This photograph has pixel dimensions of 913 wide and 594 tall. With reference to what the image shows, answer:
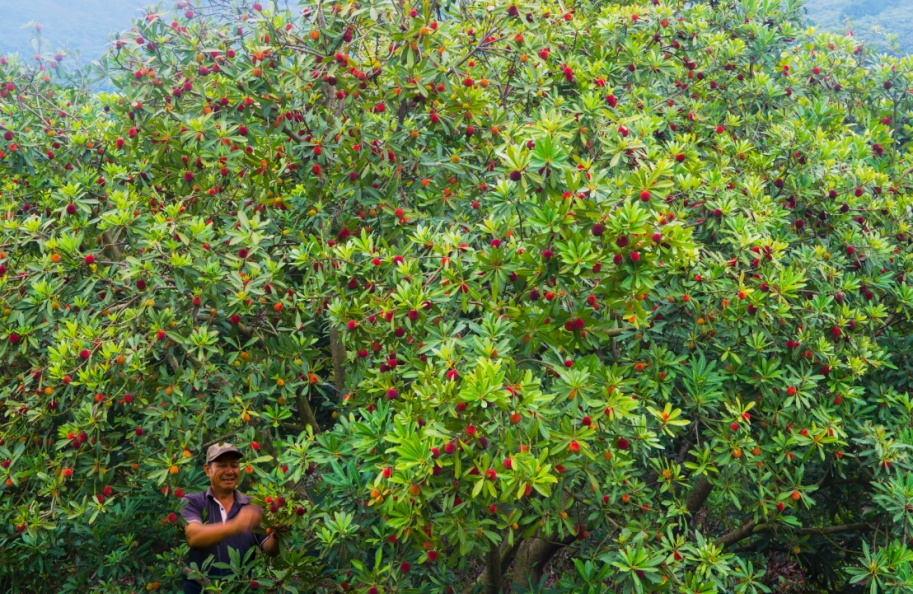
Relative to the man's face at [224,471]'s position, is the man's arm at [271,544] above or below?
below

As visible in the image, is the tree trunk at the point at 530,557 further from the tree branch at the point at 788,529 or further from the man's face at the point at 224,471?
the man's face at the point at 224,471

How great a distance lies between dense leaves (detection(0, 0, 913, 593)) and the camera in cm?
447

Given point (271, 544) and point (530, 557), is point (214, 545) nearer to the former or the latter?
point (271, 544)

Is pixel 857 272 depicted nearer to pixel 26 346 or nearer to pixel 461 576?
pixel 461 576

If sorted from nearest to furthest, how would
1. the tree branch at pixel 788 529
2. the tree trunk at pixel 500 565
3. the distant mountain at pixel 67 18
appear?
1. the tree trunk at pixel 500 565
2. the tree branch at pixel 788 529
3. the distant mountain at pixel 67 18

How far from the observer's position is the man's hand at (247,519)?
4500 millimetres

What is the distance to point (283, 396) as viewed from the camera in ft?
18.3

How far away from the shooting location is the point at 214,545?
15.1ft

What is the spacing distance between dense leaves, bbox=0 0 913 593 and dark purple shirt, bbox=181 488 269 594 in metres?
0.15

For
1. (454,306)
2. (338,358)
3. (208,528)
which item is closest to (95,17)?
(338,358)

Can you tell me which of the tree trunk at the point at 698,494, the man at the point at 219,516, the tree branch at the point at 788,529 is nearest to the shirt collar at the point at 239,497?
the man at the point at 219,516

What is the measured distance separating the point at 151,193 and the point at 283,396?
6.39ft

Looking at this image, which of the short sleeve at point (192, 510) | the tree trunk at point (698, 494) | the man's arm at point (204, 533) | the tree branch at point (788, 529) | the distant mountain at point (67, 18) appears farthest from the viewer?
the distant mountain at point (67, 18)

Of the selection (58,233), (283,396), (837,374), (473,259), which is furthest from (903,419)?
(58,233)
